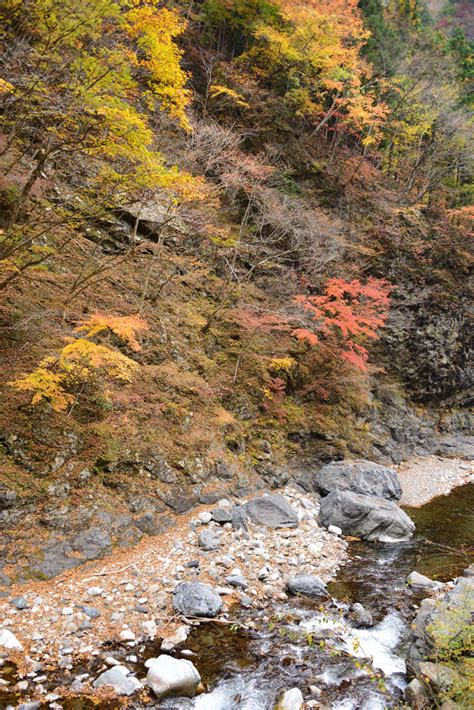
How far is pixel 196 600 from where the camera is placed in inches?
231

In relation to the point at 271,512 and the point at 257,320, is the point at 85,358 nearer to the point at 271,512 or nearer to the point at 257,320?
the point at 271,512

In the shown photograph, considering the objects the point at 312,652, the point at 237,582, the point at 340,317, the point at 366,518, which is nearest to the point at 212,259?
Answer: the point at 340,317

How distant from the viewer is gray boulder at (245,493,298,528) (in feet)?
28.7

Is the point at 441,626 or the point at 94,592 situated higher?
the point at 441,626

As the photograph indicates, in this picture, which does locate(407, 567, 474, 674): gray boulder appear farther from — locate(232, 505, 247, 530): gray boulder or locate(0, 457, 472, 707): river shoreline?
locate(232, 505, 247, 530): gray boulder

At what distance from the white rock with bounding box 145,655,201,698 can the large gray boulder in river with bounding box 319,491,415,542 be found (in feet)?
18.1

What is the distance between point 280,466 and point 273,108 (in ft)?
50.5

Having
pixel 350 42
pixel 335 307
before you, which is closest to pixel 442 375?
pixel 335 307

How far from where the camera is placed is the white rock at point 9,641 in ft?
15.3

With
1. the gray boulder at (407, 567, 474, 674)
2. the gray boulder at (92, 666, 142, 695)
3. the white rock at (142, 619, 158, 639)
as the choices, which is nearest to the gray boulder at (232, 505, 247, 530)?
the white rock at (142, 619, 158, 639)

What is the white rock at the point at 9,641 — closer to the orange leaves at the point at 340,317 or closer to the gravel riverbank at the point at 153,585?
the gravel riverbank at the point at 153,585

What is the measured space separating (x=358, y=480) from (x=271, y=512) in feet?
11.0

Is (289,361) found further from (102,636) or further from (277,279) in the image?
(102,636)

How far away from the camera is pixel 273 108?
60.4 ft
